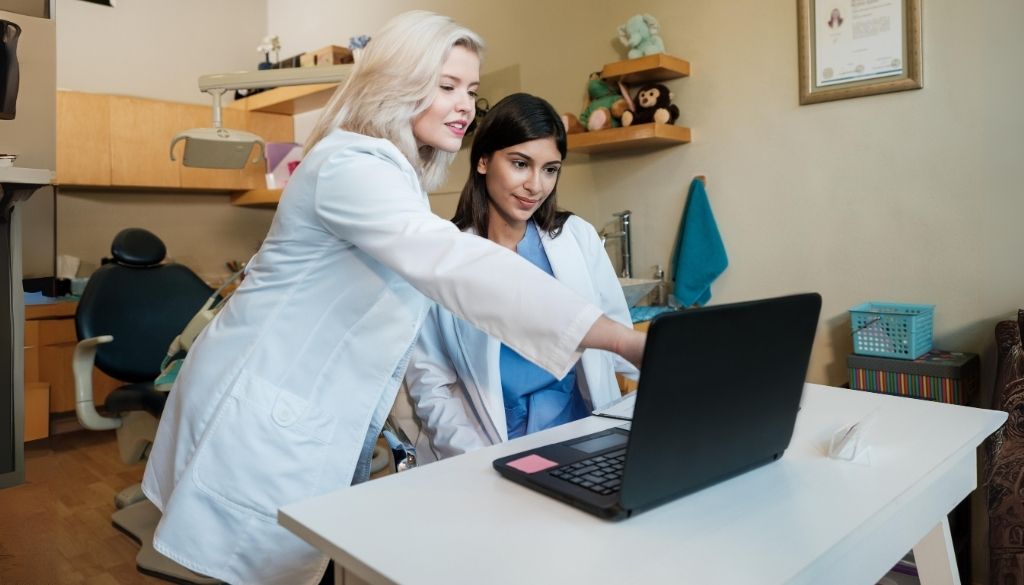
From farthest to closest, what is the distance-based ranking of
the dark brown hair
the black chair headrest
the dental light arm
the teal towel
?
1. the black chair headrest
2. the teal towel
3. the dental light arm
4. the dark brown hair

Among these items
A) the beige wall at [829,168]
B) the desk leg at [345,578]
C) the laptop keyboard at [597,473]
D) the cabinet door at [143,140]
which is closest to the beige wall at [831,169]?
the beige wall at [829,168]

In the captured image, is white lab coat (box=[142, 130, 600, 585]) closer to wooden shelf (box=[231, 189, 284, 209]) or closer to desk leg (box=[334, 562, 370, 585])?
desk leg (box=[334, 562, 370, 585])

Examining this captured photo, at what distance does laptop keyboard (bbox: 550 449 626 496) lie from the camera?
0.83 meters

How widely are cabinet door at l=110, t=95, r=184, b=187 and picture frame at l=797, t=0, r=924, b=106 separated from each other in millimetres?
3343

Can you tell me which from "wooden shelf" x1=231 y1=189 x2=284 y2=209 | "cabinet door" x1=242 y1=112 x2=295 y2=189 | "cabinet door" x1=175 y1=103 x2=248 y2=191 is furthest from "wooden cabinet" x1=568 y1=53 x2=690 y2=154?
"cabinet door" x1=242 y1=112 x2=295 y2=189

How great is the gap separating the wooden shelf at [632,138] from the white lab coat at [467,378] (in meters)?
1.18

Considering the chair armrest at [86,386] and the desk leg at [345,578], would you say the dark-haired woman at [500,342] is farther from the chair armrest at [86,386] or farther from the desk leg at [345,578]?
the chair armrest at [86,386]

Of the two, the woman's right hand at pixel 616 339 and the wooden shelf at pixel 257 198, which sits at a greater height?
the wooden shelf at pixel 257 198

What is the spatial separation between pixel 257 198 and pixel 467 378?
3498 mm

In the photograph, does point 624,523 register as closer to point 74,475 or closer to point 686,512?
point 686,512

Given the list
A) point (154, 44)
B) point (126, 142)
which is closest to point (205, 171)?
point (126, 142)

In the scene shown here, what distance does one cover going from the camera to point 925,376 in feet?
6.82

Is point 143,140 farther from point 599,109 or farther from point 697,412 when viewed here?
point 697,412

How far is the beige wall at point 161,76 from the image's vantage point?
4.23 m
